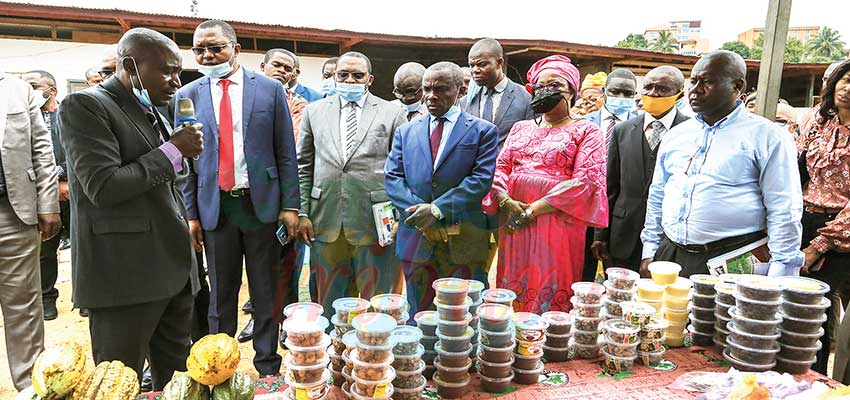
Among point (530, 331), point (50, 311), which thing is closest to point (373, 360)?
point (530, 331)

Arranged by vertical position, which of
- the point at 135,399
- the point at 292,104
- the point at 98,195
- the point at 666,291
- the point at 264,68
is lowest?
the point at 135,399

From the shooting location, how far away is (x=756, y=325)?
2.03 m

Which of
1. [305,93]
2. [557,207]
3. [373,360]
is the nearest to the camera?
[373,360]

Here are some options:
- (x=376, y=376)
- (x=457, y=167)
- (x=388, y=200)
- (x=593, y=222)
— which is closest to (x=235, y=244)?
(x=388, y=200)

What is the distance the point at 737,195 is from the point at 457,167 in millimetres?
1500

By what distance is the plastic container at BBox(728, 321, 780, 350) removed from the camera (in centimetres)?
202

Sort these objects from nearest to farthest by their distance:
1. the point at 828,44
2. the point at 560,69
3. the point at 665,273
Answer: the point at 665,273 < the point at 560,69 < the point at 828,44

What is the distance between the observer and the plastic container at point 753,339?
202 cm

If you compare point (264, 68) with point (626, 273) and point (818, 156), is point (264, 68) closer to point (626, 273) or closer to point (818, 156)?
point (626, 273)

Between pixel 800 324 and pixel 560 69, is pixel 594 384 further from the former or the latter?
pixel 560 69

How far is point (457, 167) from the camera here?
3223 millimetres

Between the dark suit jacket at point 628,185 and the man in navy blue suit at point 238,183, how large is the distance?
2.26 metres

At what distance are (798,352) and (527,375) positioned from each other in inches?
43.7

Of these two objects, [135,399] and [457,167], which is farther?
[457,167]
